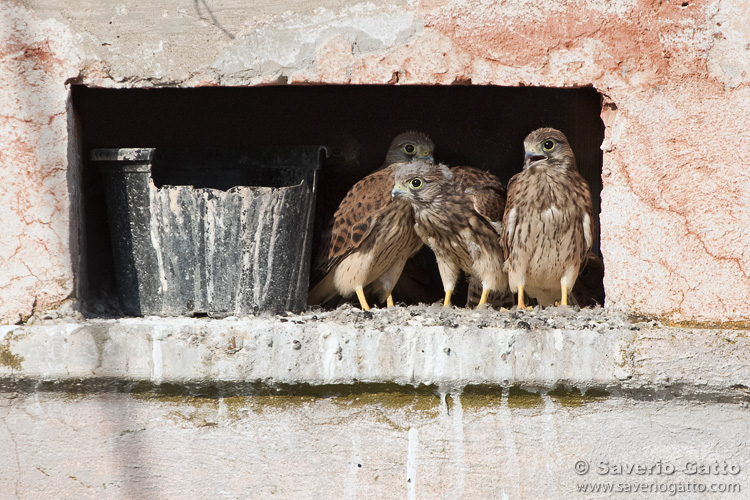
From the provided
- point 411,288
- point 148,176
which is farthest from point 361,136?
point 148,176

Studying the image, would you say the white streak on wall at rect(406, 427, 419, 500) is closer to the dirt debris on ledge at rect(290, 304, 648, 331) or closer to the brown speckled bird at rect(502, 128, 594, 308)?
the dirt debris on ledge at rect(290, 304, 648, 331)

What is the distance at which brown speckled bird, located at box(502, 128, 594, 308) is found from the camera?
130 inches

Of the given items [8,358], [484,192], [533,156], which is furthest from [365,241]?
[8,358]

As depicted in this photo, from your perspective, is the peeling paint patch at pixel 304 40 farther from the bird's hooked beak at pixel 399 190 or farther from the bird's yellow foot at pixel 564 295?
the bird's yellow foot at pixel 564 295

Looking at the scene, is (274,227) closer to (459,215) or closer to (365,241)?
(365,241)

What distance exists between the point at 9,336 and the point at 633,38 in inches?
89.7

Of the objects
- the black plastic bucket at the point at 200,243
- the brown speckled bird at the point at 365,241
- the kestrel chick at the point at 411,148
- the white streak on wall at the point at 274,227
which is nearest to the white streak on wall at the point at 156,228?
the black plastic bucket at the point at 200,243

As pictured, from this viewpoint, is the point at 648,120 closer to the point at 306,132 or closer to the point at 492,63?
the point at 492,63

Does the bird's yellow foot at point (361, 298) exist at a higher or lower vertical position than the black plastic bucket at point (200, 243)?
lower

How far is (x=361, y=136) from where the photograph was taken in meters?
4.37

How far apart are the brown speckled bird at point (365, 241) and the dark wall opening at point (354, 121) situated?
0.44 meters

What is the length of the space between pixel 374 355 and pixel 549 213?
41.0 inches

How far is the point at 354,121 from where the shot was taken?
4.32 metres

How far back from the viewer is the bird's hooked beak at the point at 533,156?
10.9ft
